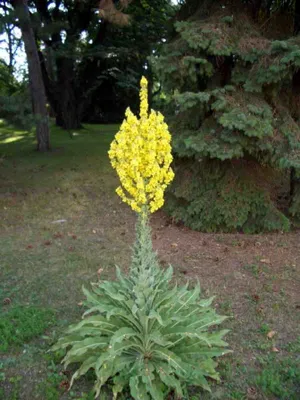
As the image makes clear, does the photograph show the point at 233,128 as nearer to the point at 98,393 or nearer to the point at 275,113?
the point at 275,113

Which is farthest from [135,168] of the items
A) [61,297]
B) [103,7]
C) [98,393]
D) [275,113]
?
[103,7]

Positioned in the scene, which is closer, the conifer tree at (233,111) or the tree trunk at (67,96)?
the conifer tree at (233,111)

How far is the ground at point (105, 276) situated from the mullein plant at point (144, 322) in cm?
24

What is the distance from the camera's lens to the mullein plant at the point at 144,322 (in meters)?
2.69

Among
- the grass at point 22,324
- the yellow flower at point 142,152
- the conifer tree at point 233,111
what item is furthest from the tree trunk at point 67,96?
the yellow flower at point 142,152

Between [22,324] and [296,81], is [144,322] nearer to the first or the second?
[22,324]

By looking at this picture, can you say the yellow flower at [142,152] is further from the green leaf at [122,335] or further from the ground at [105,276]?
the ground at [105,276]

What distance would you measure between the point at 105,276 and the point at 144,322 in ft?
7.17

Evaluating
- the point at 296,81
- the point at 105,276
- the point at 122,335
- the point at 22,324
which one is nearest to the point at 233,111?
the point at 296,81

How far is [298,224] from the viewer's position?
674 cm

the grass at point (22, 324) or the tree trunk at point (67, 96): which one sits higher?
the tree trunk at point (67, 96)

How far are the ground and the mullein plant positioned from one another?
0.24m

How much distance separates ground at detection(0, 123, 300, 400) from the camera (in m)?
3.21

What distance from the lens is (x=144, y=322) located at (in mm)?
2992
